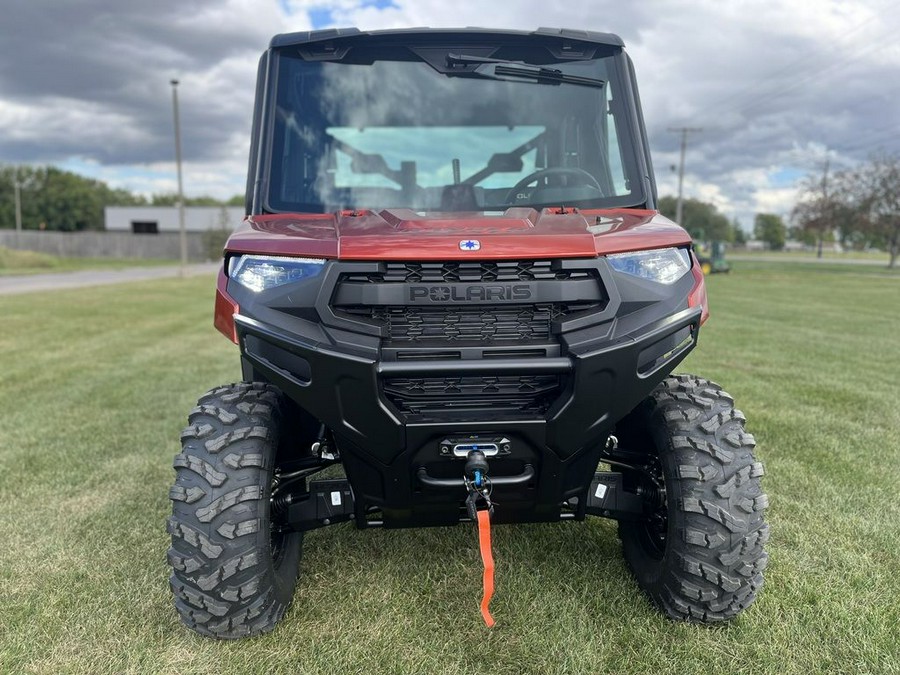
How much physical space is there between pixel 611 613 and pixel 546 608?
0.26 m

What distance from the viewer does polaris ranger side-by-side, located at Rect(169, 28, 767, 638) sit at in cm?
219

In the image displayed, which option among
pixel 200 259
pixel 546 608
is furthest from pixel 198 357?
pixel 200 259

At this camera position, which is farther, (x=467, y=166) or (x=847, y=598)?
(x=467, y=166)

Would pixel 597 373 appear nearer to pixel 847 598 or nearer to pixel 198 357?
pixel 847 598

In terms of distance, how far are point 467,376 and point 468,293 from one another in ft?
0.91

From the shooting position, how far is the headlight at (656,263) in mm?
2293

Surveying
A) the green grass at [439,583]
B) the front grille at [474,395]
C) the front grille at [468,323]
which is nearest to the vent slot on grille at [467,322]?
the front grille at [468,323]

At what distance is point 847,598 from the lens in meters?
2.82

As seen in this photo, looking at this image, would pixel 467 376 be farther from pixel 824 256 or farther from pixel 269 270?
pixel 824 256

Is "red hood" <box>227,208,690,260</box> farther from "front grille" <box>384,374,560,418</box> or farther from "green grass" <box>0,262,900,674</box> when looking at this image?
"green grass" <box>0,262,900,674</box>

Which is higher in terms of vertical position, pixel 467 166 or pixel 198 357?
pixel 467 166

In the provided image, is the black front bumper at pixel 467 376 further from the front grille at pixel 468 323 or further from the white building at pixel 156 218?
the white building at pixel 156 218

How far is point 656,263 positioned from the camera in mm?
2377

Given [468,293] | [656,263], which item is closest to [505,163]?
[656,263]
